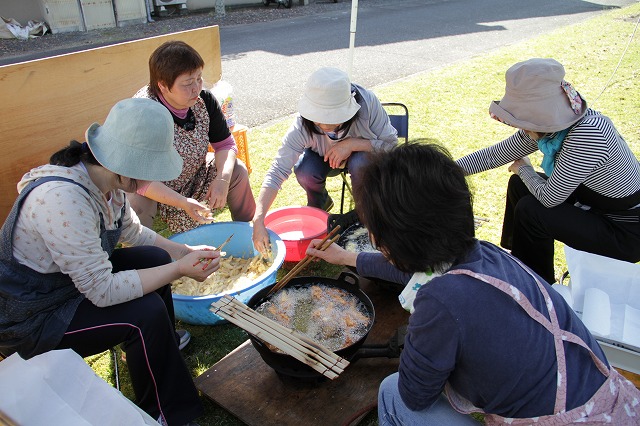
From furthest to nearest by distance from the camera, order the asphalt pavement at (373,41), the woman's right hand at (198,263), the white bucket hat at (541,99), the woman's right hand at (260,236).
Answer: the asphalt pavement at (373,41), the woman's right hand at (260,236), the white bucket hat at (541,99), the woman's right hand at (198,263)

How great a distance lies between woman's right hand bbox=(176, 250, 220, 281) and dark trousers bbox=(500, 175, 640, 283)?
1741mm

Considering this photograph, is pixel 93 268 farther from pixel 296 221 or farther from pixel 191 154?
pixel 296 221

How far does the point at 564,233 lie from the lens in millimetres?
2654

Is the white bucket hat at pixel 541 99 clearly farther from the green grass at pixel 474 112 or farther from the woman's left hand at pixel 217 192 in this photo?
the woman's left hand at pixel 217 192

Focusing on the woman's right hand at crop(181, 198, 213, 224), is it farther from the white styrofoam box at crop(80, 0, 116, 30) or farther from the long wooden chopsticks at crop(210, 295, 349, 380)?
the white styrofoam box at crop(80, 0, 116, 30)

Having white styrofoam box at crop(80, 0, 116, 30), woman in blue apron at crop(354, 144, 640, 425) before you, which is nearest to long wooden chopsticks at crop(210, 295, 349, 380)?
woman in blue apron at crop(354, 144, 640, 425)

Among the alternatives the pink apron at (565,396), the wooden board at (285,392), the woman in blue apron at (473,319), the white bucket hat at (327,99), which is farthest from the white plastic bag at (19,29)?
the pink apron at (565,396)

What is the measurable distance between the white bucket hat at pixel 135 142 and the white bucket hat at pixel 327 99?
1.06 m

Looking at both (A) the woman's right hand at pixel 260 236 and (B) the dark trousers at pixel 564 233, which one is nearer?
(B) the dark trousers at pixel 564 233

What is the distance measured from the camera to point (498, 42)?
35.0ft

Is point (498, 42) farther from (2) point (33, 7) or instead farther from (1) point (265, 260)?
(2) point (33, 7)

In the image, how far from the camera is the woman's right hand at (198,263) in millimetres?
2070

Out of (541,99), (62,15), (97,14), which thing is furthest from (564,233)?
(97,14)

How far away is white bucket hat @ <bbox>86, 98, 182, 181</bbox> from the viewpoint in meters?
1.81
